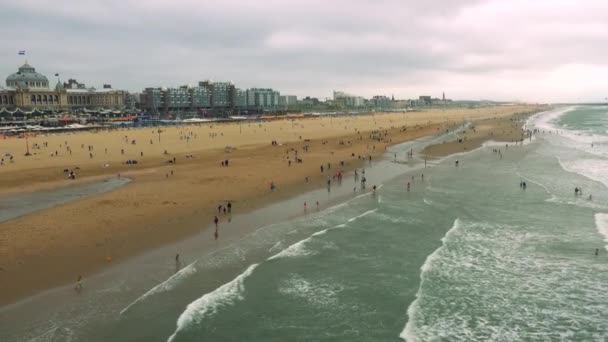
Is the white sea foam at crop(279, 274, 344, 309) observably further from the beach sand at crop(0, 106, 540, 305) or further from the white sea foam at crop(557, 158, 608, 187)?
the white sea foam at crop(557, 158, 608, 187)

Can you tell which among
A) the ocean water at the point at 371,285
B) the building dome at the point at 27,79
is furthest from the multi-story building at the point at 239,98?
the ocean water at the point at 371,285

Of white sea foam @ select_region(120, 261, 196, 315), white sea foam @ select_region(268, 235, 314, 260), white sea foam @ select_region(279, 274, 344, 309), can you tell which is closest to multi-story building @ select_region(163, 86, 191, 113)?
white sea foam @ select_region(268, 235, 314, 260)

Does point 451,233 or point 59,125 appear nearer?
point 451,233

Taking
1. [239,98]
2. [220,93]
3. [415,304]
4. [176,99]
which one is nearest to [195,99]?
[176,99]

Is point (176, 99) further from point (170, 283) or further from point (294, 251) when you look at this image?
point (170, 283)

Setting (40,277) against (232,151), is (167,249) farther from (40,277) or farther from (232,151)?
(232,151)

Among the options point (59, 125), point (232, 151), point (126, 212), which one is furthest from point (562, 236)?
point (59, 125)
